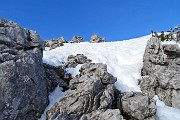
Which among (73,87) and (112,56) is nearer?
(73,87)

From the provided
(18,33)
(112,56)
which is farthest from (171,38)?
(18,33)

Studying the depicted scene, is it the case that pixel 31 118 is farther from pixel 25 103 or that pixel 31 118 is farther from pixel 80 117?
pixel 80 117

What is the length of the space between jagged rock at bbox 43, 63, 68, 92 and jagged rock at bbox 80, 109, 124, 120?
560cm

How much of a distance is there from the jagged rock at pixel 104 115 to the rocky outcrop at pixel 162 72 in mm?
7137

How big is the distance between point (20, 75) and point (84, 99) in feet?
16.7

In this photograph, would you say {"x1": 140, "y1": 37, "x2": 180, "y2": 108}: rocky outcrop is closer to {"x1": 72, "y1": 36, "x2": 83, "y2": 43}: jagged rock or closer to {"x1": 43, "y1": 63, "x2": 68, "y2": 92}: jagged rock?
{"x1": 43, "y1": 63, "x2": 68, "y2": 92}: jagged rock

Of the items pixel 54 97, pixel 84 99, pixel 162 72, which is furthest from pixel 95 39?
pixel 84 99

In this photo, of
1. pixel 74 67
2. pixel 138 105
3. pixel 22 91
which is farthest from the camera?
pixel 74 67

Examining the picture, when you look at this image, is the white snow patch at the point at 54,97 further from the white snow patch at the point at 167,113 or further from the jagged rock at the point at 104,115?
the white snow patch at the point at 167,113

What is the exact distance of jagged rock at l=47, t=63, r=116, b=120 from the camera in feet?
62.5

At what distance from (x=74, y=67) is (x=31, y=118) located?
9653mm

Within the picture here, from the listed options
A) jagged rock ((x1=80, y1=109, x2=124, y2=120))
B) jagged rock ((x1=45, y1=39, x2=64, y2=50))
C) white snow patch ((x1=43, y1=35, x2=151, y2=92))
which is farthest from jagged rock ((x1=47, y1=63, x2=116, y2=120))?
jagged rock ((x1=45, y1=39, x2=64, y2=50))

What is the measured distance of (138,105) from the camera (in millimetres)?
20172

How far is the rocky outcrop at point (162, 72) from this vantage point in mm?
23703
